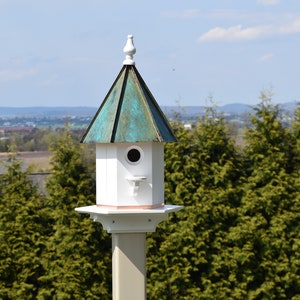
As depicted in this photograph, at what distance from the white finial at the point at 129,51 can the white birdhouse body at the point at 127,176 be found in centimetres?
75

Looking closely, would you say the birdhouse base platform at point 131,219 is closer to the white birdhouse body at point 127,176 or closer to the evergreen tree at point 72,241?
the white birdhouse body at point 127,176

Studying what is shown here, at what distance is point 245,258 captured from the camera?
1346cm

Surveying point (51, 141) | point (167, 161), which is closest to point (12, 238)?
point (51, 141)

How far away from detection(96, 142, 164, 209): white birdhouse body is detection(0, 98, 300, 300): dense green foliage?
5680mm

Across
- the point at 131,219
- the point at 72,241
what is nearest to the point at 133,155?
the point at 131,219

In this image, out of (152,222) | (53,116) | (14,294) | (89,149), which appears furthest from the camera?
(53,116)

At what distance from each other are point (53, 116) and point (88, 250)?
29.5 feet

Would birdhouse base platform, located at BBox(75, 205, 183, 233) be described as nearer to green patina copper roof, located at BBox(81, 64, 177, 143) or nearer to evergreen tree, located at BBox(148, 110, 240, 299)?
green patina copper roof, located at BBox(81, 64, 177, 143)

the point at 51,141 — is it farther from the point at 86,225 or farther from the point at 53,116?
the point at 53,116

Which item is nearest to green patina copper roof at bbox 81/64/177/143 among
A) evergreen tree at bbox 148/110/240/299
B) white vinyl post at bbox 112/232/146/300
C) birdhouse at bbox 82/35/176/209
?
birdhouse at bbox 82/35/176/209

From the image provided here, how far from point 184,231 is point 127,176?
596 centimetres

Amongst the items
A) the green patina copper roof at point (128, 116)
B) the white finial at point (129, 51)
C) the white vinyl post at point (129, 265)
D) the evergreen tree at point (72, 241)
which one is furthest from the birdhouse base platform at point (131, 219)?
the evergreen tree at point (72, 241)

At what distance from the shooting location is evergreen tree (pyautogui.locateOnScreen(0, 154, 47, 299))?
43.2ft

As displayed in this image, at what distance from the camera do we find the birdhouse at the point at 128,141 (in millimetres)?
7582
